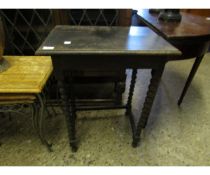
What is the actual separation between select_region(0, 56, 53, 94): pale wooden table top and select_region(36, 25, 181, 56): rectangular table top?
0.23 m

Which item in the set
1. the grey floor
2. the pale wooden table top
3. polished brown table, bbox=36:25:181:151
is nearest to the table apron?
polished brown table, bbox=36:25:181:151

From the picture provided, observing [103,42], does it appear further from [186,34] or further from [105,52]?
[186,34]

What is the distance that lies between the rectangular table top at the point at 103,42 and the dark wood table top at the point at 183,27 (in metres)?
0.16

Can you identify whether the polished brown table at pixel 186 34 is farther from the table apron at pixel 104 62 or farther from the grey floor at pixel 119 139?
the grey floor at pixel 119 139

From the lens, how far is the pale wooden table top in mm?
902

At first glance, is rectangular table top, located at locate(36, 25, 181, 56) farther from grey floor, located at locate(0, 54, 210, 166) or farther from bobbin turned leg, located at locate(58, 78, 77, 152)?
grey floor, located at locate(0, 54, 210, 166)

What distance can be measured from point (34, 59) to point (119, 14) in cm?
71

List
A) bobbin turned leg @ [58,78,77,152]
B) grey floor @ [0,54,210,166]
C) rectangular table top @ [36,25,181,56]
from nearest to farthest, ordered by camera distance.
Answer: rectangular table top @ [36,25,181,56] → bobbin turned leg @ [58,78,77,152] → grey floor @ [0,54,210,166]

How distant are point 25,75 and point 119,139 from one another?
804 millimetres

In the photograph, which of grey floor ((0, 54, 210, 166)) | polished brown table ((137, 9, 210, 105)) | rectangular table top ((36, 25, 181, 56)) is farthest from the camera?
grey floor ((0, 54, 210, 166))

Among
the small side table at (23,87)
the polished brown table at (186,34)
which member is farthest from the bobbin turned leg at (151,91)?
the small side table at (23,87)
